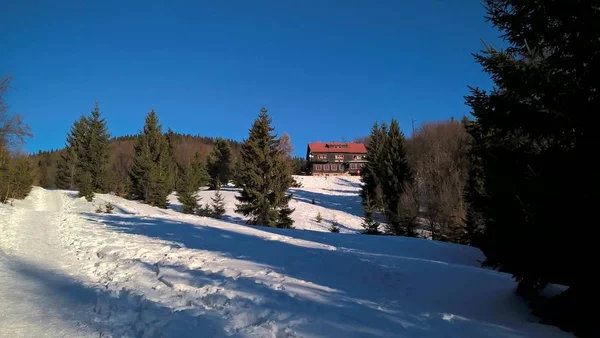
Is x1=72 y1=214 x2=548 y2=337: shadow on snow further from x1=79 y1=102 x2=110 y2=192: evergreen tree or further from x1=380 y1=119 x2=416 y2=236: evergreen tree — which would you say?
x1=79 y1=102 x2=110 y2=192: evergreen tree

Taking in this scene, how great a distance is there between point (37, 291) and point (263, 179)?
18.7 meters

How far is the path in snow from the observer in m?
4.41

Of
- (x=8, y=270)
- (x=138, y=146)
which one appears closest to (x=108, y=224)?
(x=8, y=270)

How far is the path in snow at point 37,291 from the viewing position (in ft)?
14.5

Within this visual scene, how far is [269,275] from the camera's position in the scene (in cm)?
731

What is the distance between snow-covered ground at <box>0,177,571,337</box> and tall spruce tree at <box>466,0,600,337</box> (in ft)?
3.00

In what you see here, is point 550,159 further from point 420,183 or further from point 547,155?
point 420,183

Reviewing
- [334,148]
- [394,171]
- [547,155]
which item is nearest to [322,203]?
[394,171]

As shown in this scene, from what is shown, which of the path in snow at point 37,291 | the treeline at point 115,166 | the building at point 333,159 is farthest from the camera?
the building at point 333,159

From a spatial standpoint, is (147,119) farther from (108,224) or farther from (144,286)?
(144,286)

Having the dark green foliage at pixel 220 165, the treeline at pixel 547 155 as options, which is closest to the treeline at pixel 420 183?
the treeline at pixel 547 155

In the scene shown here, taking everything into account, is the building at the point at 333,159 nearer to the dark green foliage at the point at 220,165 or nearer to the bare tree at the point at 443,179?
the dark green foliage at the point at 220,165

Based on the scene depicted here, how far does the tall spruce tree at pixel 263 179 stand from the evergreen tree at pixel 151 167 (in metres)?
Answer: 11.4

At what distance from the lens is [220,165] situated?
5481 centimetres
